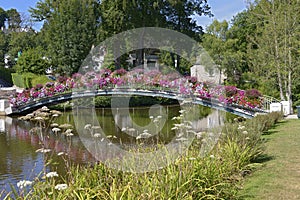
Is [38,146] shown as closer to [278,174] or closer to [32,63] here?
[278,174]

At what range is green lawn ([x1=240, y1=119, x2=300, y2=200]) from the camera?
17.7ft

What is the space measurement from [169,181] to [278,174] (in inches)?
104

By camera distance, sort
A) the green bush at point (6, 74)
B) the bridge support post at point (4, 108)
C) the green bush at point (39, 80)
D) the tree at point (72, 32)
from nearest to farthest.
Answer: the bridge support post at point (4, 108) → the tree at point (72, 32) → the green bush at point (39, 80) → the green bush at point (6, 74)

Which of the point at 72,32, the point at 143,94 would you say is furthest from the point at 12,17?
the point at 143,94

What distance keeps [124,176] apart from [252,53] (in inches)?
613

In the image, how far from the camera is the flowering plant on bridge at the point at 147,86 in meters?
15.2

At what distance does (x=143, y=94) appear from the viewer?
19.3 m

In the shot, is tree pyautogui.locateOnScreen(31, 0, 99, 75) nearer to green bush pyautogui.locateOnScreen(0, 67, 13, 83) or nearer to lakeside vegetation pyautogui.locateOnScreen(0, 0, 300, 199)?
lakeside vegetation pyautogui.locateOnScreen(0, 0, 300, 199)

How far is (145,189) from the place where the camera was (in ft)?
14.6

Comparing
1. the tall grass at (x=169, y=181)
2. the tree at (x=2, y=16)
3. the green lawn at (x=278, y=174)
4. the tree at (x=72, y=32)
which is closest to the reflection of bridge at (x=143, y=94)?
the green lawn at (x=278, y=174)

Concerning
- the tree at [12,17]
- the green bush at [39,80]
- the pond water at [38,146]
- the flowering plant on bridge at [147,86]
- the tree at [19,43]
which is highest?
the tree at [12,17]

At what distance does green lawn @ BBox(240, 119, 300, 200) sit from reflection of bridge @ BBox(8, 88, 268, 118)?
3.19 metres

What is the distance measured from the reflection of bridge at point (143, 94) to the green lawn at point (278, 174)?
10.5 ft

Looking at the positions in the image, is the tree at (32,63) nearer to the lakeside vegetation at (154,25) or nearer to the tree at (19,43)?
the lakeside vegetation at (154,25)
